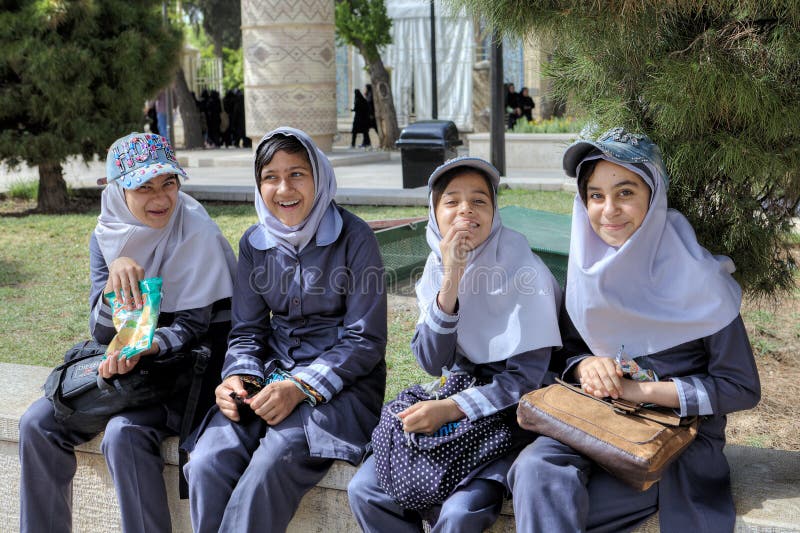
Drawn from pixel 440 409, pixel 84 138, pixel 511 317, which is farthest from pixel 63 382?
pixel 84 138

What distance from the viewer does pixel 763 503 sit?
237 centimetres

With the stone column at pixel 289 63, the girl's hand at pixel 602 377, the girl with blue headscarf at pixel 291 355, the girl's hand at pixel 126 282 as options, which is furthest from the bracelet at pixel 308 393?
the stone column at pixel 289 63

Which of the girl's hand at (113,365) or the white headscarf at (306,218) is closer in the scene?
the girl's hand at (113,365)

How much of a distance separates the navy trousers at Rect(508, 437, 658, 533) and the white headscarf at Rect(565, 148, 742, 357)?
378mm

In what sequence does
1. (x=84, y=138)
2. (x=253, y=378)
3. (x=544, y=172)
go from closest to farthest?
1. (x=253, y=378)
2. (x=84, y=138)
3. (x=544, y=172)

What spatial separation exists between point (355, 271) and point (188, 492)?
2.99ft

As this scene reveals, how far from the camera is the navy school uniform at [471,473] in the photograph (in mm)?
2350

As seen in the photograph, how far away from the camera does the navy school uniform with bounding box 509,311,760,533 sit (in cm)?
226

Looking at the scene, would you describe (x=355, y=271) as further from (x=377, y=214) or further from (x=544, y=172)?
(x=544, y=172)

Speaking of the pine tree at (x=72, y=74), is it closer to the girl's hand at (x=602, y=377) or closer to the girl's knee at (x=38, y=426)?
the girl's knee at (x=38, y=426)

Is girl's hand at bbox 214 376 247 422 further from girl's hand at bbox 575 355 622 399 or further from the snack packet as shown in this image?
girl's hand at bbox 575 355 622 399

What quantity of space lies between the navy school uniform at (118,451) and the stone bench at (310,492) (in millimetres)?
91

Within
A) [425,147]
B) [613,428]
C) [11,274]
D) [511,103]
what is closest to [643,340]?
[613,428]

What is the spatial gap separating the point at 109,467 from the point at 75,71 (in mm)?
7998
